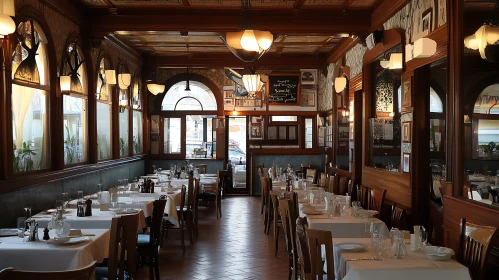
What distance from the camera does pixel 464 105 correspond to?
5312 mm

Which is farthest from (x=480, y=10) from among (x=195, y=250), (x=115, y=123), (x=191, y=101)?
(x=191, y=101)

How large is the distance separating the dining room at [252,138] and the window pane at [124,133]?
138 mm

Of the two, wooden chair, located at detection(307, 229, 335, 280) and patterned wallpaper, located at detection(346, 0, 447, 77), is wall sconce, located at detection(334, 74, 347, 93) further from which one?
wooden chair, located at detection(307, 229, 335, 280)

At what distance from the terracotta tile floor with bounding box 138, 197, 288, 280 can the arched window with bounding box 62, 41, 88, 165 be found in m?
2.19

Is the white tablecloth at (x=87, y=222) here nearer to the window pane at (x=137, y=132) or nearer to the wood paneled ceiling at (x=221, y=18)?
the wood paneled ceiling at (x=221, y=18)

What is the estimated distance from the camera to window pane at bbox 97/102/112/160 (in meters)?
9.95

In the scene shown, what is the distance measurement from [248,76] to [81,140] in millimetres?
3458

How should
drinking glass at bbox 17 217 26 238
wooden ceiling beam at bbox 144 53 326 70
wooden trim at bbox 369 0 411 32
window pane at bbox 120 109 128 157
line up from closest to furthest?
drinking glass at bbox 17 217 26 238 → wooden trim at bbox 369 0 411 32 → window pane at bbox 120 109 128 157 → wooden ceiling beam at bbox 144 53 326 70

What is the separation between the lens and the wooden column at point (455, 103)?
525 centimetres

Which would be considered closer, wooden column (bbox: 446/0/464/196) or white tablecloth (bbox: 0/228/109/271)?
white tablecloth (bbox: 0/228/109/271)

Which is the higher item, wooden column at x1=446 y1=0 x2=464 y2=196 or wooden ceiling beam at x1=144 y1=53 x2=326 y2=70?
wooden ceiling beam at x1=144 y1=53 x2=326 y2=70

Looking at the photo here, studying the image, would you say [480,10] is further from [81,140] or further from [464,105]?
[81,140]

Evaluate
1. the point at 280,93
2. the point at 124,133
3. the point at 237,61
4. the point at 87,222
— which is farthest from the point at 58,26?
the point at 280,93

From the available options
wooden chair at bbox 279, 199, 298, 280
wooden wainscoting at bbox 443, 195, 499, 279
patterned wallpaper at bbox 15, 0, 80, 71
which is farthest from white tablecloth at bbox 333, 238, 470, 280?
patterned wallpaper at bbox 15, 0, 80, 71
